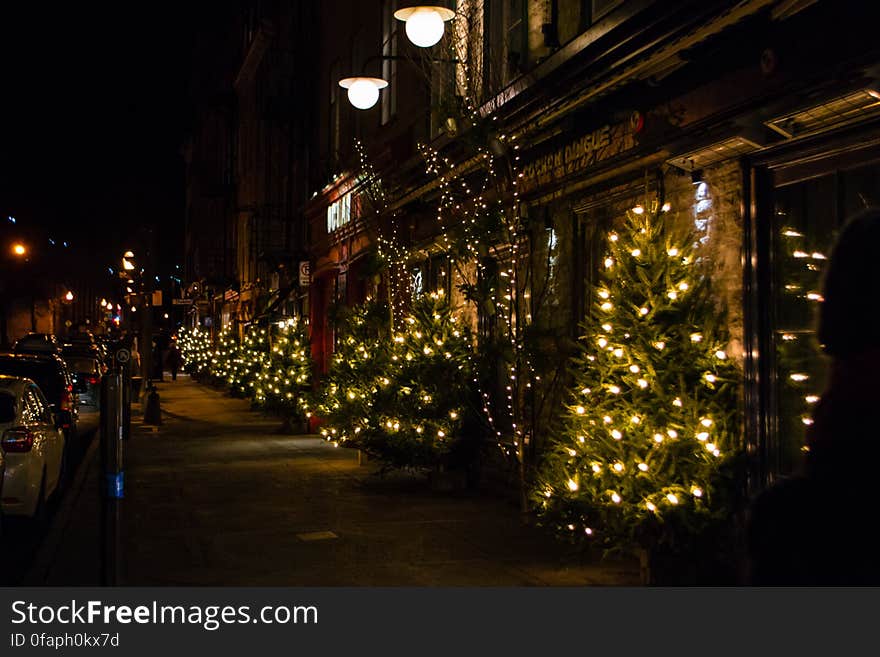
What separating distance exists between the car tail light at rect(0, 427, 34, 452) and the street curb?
74cm

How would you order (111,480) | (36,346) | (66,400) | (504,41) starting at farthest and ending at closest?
1. (36,346)
2. (66,400)
3. (504,41)
4. (111,480)

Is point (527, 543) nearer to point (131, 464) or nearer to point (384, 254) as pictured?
point (384, 254)

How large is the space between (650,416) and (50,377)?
38.7 feet

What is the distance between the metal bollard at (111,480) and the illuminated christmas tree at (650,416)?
11.2ft

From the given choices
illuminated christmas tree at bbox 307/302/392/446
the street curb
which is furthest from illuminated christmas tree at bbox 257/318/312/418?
the street curb

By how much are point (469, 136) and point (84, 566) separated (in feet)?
18.3

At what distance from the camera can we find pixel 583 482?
301 inches

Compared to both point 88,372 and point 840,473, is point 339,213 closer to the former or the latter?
point 88,372

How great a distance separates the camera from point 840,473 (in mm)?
2109

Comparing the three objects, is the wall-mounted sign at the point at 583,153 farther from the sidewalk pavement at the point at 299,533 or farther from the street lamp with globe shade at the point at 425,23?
the sidewalk pavement at the point at 299,533

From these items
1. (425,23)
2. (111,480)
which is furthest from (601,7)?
(111,480)

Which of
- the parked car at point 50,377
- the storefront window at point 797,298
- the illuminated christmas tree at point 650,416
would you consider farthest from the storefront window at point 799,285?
the parked car at point 50,377

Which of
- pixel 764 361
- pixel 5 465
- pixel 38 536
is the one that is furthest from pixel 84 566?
pixel 764 361

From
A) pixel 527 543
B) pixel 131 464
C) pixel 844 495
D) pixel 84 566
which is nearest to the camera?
pixel 844 495
